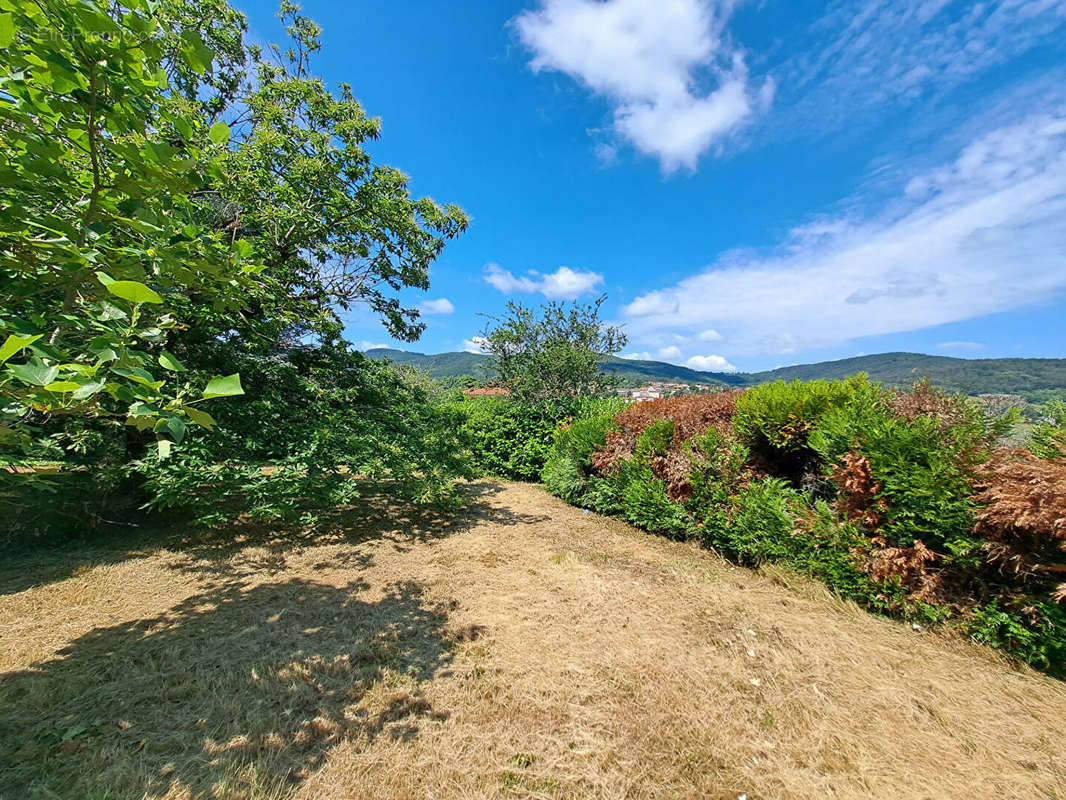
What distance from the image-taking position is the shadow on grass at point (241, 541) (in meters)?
4.18

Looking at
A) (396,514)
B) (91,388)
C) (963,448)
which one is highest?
(91,388)

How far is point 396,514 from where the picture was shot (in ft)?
21.8

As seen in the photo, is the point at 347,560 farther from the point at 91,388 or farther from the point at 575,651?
the point at 91,388

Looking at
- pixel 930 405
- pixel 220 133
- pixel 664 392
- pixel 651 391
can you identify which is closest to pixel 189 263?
pixel 220 133

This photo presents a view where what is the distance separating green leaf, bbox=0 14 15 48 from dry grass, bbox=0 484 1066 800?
2.92 meters

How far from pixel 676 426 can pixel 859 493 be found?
2.39m

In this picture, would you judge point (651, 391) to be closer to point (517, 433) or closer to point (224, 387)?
point (517, 433)

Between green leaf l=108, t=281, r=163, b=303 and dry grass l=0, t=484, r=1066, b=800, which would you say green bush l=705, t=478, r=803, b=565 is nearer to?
dry grass l=0, t=484, r=1066, b=800

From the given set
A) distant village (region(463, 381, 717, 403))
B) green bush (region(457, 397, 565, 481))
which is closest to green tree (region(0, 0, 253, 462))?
distant village (region(463, 381, 717, 403))

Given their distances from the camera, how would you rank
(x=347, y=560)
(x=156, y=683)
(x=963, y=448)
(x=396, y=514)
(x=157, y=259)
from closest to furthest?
(x=157, y=259), (x=156, y=683), (x=963, y=448), (x=347, y=560), (x=396, y=514)

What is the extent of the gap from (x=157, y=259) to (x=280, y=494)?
3.81m

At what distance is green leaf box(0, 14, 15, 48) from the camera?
3.42 feet

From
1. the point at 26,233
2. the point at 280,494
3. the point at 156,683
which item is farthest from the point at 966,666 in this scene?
the point at 280,494

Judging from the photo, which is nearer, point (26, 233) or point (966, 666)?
point (26, 233)
